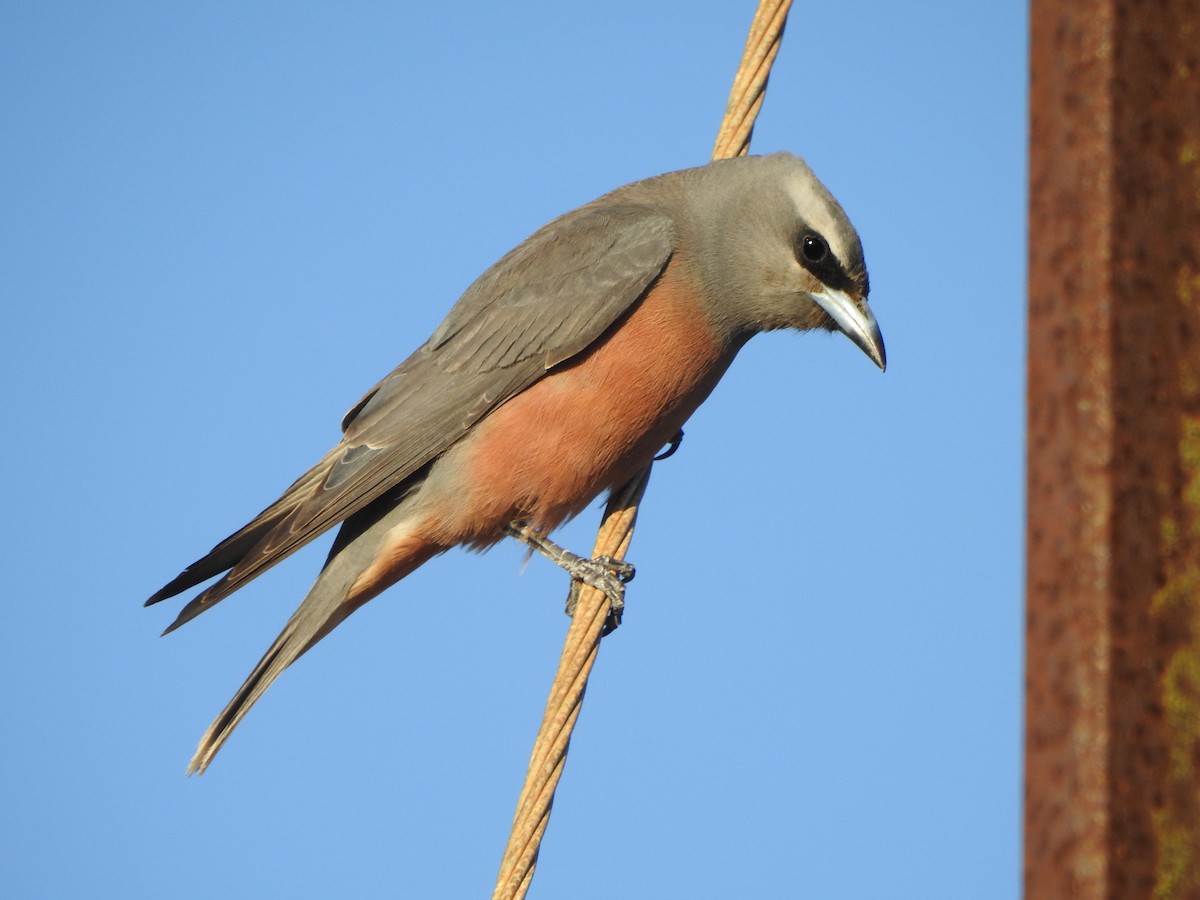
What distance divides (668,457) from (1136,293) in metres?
4.41

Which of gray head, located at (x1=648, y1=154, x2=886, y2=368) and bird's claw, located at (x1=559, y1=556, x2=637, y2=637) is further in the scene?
gray head, located at (x1=648, y1=154, x2=886, y2=368)

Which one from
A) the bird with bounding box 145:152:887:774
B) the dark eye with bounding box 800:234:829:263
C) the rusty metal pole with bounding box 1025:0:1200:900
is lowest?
the rusty metal pole with bounding box 1025:0:1200:900

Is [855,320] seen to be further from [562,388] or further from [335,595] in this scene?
[335,595]

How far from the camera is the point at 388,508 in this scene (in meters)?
6.04

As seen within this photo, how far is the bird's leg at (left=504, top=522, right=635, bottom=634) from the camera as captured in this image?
17.9 ft

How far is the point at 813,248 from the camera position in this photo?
19.0 ft

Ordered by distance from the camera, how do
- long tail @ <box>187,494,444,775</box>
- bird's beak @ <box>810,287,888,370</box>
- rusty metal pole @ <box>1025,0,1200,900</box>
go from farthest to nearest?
1. long tail @ <box>187,494,444,775</box>
2. bird's beak @ <box>810,287,888,370</box>
3. rusty metal pole @ <box>1025,0,1200,900</box>

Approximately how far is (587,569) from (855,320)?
159cm

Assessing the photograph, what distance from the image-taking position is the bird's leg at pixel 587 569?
5.45 metres

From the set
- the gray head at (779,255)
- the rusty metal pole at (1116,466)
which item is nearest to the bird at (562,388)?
the gray head at (779,255)

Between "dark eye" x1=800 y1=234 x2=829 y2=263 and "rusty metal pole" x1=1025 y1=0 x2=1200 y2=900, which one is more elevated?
"dark eye" x1=800 y1=234 x2=829 y2=263

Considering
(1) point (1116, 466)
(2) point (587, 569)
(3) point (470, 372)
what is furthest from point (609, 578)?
(1) point (1116, 466)

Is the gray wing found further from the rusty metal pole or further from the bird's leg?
the rusty metal pole

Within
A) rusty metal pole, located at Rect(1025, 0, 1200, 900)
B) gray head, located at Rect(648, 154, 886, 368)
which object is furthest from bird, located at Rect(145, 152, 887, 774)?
rusty metal pole, located at Rect(1025, 0, 1200, 900)
